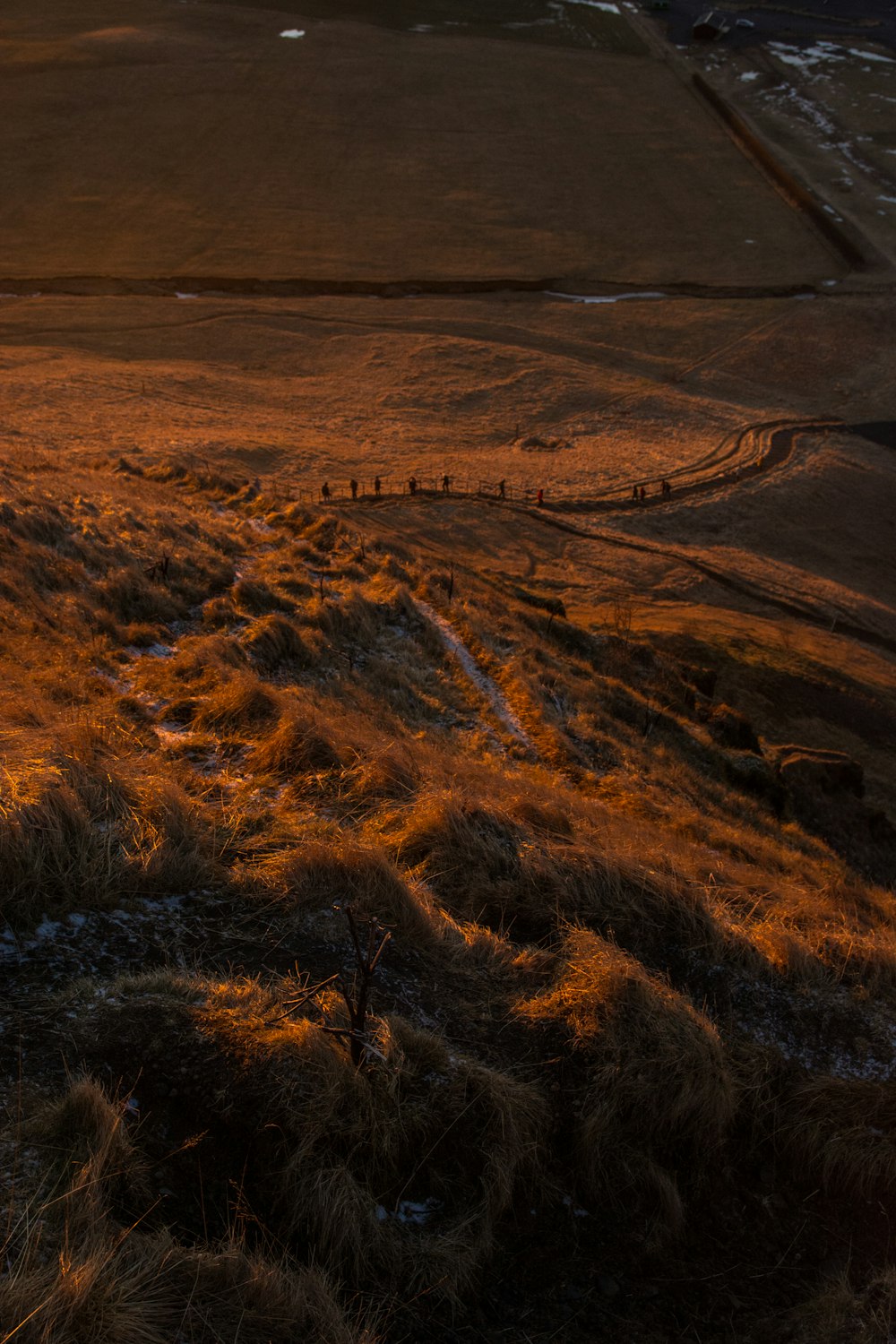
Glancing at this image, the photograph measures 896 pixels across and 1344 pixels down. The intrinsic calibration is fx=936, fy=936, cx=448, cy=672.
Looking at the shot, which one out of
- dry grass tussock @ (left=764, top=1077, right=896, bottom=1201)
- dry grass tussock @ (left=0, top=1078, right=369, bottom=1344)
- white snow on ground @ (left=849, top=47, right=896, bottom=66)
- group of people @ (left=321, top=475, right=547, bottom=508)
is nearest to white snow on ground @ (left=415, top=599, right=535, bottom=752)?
dry grass tussock @ (left=764, top=1077, right=896, bottom=1201)

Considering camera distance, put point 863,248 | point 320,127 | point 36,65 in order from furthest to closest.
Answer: point 36,65 < point 320,127 < point 863,248

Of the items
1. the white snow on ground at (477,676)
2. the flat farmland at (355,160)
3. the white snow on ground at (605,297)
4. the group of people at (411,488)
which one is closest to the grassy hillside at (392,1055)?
the white snow on ground at (477,676)

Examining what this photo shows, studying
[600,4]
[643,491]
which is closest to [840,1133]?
[643,491]

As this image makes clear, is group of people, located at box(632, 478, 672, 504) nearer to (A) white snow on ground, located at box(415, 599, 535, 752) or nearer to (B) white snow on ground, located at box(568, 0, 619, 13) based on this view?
(A) white snow on ground, located at box(415, 599, 535, 752)

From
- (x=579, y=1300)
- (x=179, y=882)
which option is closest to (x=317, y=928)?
(x=179, y=882)

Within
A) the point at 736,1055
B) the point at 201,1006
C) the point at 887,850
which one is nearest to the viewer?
the point at 201,1006

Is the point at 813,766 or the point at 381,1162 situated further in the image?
the point at 813,766

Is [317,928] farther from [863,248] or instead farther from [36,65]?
[36,65]

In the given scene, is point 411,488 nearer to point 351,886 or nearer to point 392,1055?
point 351,886

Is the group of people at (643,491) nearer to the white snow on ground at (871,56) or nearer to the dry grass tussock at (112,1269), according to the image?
the dry grass tussock at (112,1269)
